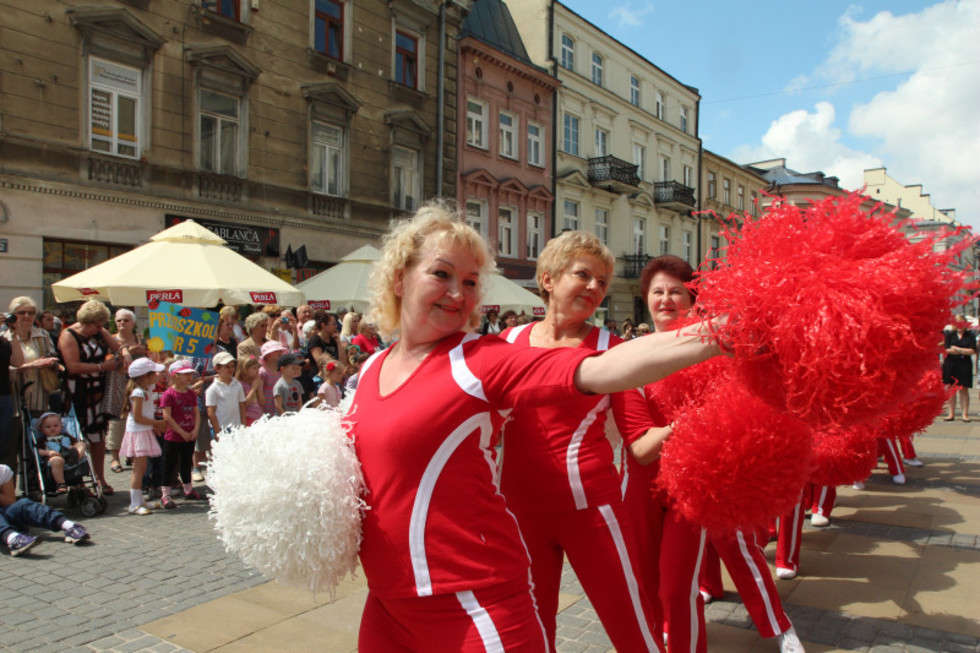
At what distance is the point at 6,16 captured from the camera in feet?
38.8

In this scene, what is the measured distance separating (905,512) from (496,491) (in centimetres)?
588

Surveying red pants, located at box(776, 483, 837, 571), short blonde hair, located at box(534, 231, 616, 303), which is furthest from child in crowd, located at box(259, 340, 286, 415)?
short blonde hair, located at box(534, 231, 616, 303)

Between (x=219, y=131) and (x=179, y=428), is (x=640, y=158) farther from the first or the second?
(x=179, y=428)

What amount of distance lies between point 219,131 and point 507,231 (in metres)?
11.5

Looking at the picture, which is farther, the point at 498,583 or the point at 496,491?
the point at 496,491

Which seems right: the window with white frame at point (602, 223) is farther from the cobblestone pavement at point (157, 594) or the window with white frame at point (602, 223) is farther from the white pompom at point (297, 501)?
the white pompom at point (297, 501)

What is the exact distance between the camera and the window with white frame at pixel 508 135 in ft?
79.6

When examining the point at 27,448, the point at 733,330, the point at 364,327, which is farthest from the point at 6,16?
the point at 733,330

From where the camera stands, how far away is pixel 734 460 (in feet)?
7.24

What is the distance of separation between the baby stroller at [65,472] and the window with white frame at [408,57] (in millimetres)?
15337

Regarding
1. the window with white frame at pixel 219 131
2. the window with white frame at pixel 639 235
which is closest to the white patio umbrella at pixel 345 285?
the window with white frame at pixel 219 131

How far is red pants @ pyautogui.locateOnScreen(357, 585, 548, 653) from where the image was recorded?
1704mm

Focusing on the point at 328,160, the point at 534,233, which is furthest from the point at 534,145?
the point at 328,160

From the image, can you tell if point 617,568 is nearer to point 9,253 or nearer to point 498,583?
point 498,583
